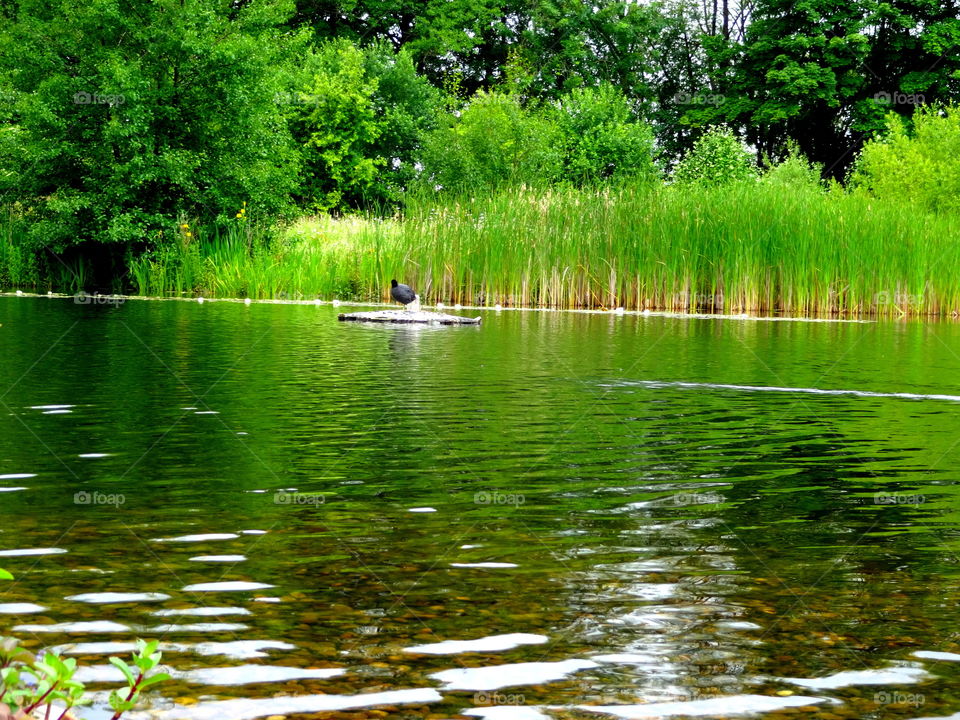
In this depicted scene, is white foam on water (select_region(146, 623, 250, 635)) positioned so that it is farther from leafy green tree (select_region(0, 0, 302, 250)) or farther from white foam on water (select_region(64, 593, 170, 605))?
leafy green tree (select_region(0, 0, 302, 250))

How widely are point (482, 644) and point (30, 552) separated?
2.32m

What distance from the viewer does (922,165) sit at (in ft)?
127

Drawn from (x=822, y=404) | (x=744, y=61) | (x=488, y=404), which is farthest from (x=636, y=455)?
A: (x=744, y=61)

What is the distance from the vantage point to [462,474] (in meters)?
7.81

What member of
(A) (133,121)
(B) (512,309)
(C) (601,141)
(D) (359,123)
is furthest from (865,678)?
(D) (359,123)

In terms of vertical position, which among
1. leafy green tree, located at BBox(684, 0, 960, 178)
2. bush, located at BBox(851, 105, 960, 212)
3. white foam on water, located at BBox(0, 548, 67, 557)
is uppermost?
leafy green tree, located at BBox(684, 0, 960, 178)

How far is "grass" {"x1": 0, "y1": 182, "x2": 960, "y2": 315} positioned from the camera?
974 inches

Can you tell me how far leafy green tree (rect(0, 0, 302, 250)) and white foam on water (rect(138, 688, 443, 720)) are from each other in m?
26.9

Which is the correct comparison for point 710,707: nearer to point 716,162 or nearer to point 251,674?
point 251,674

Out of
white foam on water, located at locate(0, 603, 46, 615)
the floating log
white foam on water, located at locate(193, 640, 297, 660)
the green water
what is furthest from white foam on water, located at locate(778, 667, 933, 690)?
the floating log

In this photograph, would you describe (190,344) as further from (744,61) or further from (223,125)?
(744,61)

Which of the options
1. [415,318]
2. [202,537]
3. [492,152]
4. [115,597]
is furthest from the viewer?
[492,152]

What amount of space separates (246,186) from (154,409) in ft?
72.2

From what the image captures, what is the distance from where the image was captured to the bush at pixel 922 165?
1506 inches
